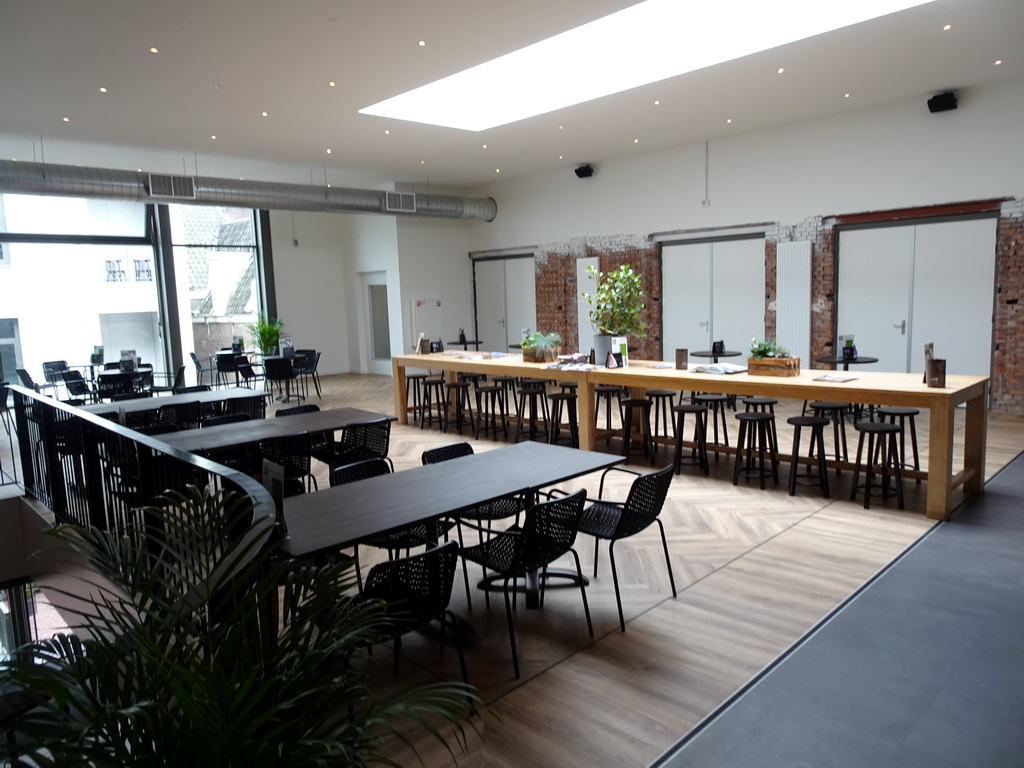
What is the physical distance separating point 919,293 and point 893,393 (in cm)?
472

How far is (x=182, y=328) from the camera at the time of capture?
43.0ft

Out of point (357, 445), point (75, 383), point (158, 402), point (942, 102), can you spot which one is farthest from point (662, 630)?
point (75, 383)

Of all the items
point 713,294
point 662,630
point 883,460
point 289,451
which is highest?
point 713,294

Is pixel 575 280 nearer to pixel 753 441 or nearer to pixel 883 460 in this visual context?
pixel 753 441

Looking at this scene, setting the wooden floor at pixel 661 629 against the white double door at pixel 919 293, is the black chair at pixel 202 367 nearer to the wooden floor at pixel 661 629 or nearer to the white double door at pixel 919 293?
the wooden floor at pixel 661 629

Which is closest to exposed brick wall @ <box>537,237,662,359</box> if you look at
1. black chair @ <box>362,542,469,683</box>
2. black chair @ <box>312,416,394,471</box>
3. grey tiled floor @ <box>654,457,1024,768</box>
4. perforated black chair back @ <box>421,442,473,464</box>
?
black chair @ <box>312,416,394,471</box>

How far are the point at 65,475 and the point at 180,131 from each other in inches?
206

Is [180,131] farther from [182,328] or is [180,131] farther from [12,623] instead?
[12,623]

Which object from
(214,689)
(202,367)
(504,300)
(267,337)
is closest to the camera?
(214,689)

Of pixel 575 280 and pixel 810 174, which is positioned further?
pixel 575 280

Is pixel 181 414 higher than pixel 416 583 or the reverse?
higher

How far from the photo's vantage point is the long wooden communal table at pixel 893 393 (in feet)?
15.8

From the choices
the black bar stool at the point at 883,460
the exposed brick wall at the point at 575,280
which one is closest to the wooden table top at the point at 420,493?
the black bar stool at the point at 883,460

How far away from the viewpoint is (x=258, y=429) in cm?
543
